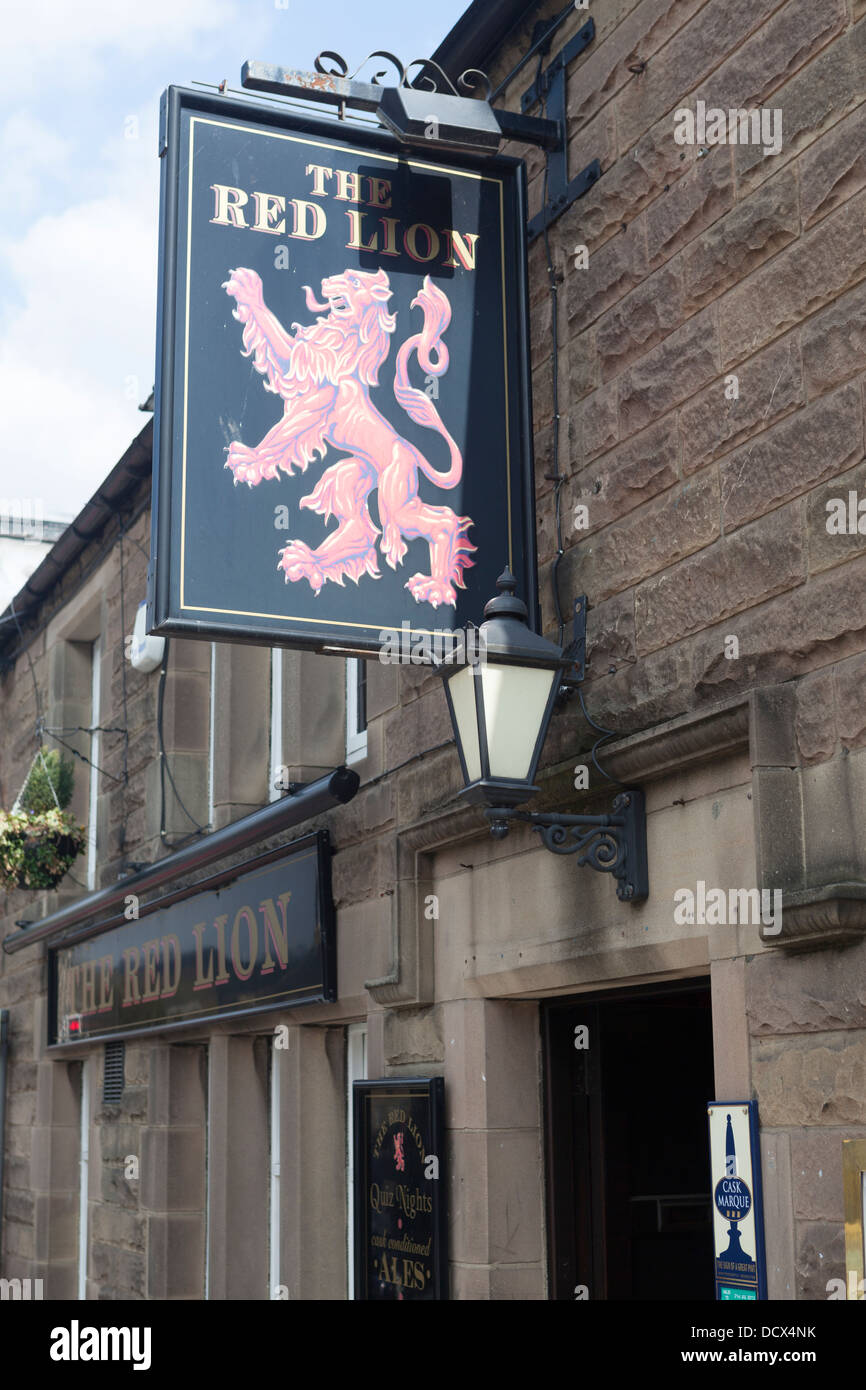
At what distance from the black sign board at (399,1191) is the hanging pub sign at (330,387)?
1869mm

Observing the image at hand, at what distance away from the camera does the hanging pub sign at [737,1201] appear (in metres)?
3.98

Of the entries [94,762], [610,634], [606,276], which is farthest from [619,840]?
[94,762]

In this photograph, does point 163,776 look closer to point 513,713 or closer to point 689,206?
point 513,713

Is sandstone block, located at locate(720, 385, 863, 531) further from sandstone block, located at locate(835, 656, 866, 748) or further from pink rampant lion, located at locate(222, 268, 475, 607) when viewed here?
pink rampant lion, located at locate(222, 268, 475, 607)

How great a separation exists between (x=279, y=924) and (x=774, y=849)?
387 centimetres

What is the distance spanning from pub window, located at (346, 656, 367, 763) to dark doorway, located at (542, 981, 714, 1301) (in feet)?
6.36

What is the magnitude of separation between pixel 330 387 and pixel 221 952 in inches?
157

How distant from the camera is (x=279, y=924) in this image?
7.43 meters

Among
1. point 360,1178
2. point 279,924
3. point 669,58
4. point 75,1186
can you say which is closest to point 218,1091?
point 279,924

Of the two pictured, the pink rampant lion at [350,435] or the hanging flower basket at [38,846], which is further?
the hanging flower basket at [38,846]

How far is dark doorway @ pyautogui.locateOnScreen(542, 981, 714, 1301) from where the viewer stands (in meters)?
5.43

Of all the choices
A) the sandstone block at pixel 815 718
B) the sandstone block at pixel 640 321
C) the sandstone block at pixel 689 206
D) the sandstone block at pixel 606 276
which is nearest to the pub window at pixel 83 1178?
the sandstone block at pixel 606 276

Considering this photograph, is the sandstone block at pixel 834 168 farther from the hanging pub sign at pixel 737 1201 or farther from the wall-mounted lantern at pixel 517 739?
the hanging pub sign at pixel 737 1201
